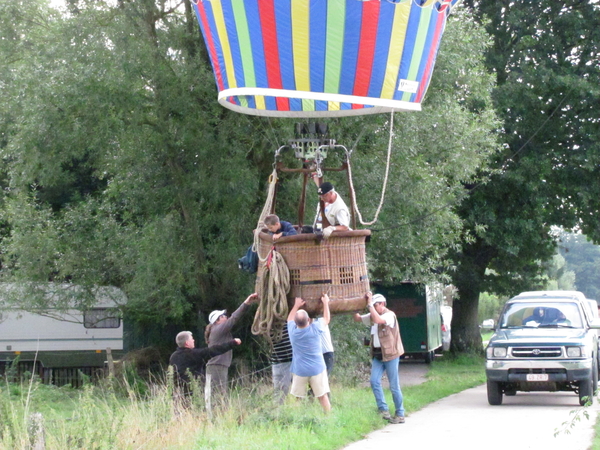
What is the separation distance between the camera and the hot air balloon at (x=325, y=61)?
877cm

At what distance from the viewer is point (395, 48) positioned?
890cm

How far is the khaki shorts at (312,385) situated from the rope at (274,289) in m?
2.41

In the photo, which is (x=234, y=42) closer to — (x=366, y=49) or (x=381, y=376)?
(x=366, y=49)

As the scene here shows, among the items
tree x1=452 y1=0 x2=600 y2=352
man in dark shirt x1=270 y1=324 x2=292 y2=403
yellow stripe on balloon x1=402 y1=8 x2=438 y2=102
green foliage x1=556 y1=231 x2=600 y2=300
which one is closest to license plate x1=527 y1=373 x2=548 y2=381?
man in dark shirt x1=270 y1=324 x2=292 y2=403

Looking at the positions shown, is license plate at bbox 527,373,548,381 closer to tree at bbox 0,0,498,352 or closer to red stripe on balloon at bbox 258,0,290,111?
tree at bbox 0,0,498,352

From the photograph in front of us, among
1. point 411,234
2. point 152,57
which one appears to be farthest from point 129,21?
point 411,234

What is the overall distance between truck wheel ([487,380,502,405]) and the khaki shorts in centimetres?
454

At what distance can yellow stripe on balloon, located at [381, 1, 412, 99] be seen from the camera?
8.84 m

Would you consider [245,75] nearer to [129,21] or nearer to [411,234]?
[129,21]

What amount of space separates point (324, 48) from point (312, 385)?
15.6ft

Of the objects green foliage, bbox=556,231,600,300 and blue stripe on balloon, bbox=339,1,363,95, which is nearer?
blue stripe on balloon, bbox=339,1,363,95

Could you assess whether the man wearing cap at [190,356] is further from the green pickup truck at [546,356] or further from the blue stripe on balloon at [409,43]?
the green pickup truck at [546,356]

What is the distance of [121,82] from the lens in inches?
575

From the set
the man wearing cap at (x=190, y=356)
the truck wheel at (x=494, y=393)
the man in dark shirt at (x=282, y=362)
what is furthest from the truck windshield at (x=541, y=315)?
the man wearing cap at (x=190, y=356)
